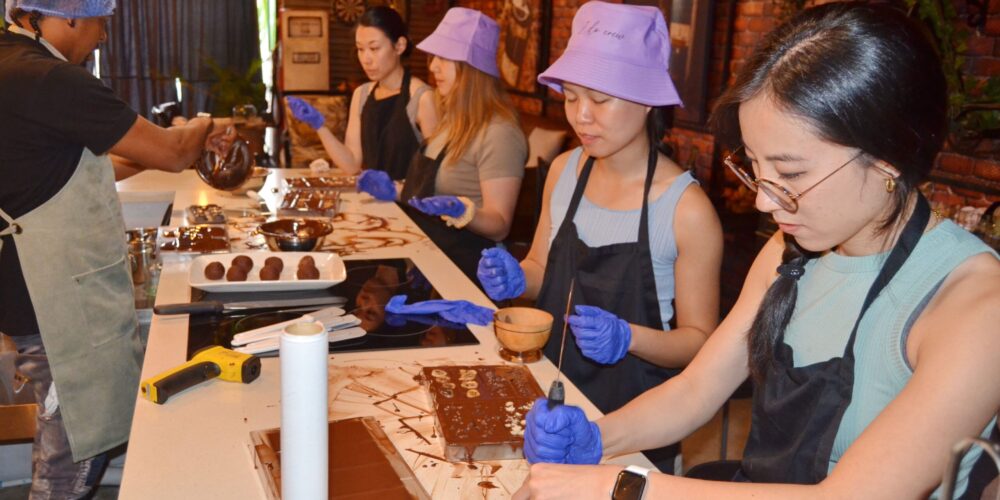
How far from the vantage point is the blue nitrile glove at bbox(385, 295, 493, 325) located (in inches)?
82.9

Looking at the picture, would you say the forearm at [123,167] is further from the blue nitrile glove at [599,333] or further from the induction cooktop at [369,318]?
the blue nitrile glove at [599,333]

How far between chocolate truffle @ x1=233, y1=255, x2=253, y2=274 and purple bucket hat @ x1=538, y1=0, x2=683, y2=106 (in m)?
0.95

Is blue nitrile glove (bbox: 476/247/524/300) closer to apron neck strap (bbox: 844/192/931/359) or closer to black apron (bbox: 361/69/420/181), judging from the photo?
apron neck strap (bbox: 844/192/931/359)

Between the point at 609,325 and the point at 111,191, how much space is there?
58.8 inches

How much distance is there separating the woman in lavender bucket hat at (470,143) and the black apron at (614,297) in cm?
85

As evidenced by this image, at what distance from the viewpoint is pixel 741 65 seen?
6.58 feet

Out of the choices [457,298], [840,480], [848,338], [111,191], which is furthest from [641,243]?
[111,191]

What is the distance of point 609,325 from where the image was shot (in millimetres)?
1846

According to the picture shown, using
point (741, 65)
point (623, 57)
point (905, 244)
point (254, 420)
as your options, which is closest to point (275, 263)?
point (254, 420)

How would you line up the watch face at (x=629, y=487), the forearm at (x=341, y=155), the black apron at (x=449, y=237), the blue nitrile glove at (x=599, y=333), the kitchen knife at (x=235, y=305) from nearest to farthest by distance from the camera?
1. the watch face at (x=629, y=487)
2. the blue nitrile glove at (x=599, y=333)
3. the kitchen knife at (x=235, y=305)
4. the black apron at (x=449, y=237)
5. the forearm at (x=341, y=155)

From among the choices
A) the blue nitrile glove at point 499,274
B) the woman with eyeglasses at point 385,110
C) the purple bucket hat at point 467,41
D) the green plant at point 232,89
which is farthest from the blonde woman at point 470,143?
the green plant at point 232,89

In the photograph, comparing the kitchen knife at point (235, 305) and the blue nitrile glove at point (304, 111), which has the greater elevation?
the blue nitrile glove at point (304, 111)

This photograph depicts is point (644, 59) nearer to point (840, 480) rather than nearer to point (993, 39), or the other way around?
point (840, 480)

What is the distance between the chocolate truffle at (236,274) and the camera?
227cm
